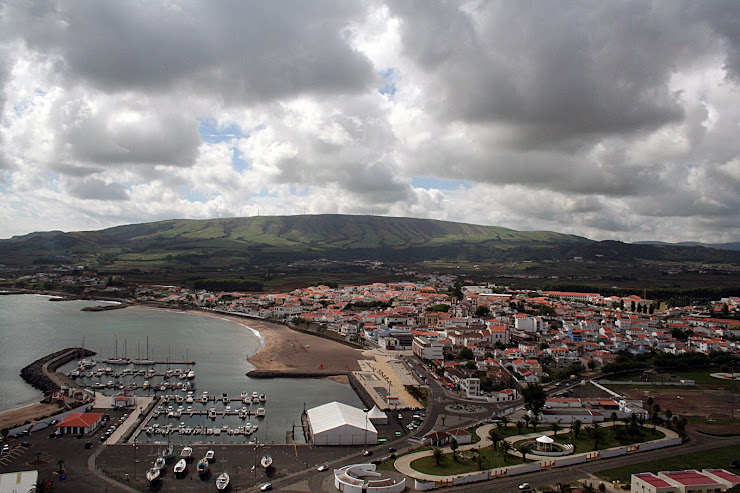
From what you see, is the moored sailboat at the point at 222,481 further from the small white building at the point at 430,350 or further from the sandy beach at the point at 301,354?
the small white building at the point at 430,350

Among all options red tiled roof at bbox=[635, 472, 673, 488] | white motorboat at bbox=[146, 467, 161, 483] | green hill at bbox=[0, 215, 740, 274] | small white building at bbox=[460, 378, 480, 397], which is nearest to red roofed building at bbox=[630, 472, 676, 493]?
red tiled roof at bbox=[635, 472, 673, 488]

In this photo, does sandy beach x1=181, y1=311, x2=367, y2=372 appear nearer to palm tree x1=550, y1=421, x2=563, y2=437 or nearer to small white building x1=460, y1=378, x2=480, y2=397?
small white building x1=460, y1=378, x2=480, y2=397

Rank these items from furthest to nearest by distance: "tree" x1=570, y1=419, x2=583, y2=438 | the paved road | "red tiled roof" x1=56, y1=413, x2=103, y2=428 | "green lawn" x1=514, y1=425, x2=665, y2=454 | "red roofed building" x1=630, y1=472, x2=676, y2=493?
"tree" x1=570, y1=419, x2=583, y2=438 < "red tiled roof" x1=56, y1=413, x2=103, y2=428 < "green lawn" x1=514, y1=425, x2=665, y2=454 < the paved road < "red roofed building" x1=630, y1=472, x2=676, y2=493

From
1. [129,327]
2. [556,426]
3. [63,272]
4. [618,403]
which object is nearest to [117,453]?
[556,426]

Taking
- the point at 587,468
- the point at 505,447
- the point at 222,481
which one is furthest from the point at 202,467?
the point at 587,468

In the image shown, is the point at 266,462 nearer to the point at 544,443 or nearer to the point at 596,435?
the point at 544,443

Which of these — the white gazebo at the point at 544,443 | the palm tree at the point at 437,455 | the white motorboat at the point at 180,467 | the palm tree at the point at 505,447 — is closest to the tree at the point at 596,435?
the white gazebo at the point at 544,443
